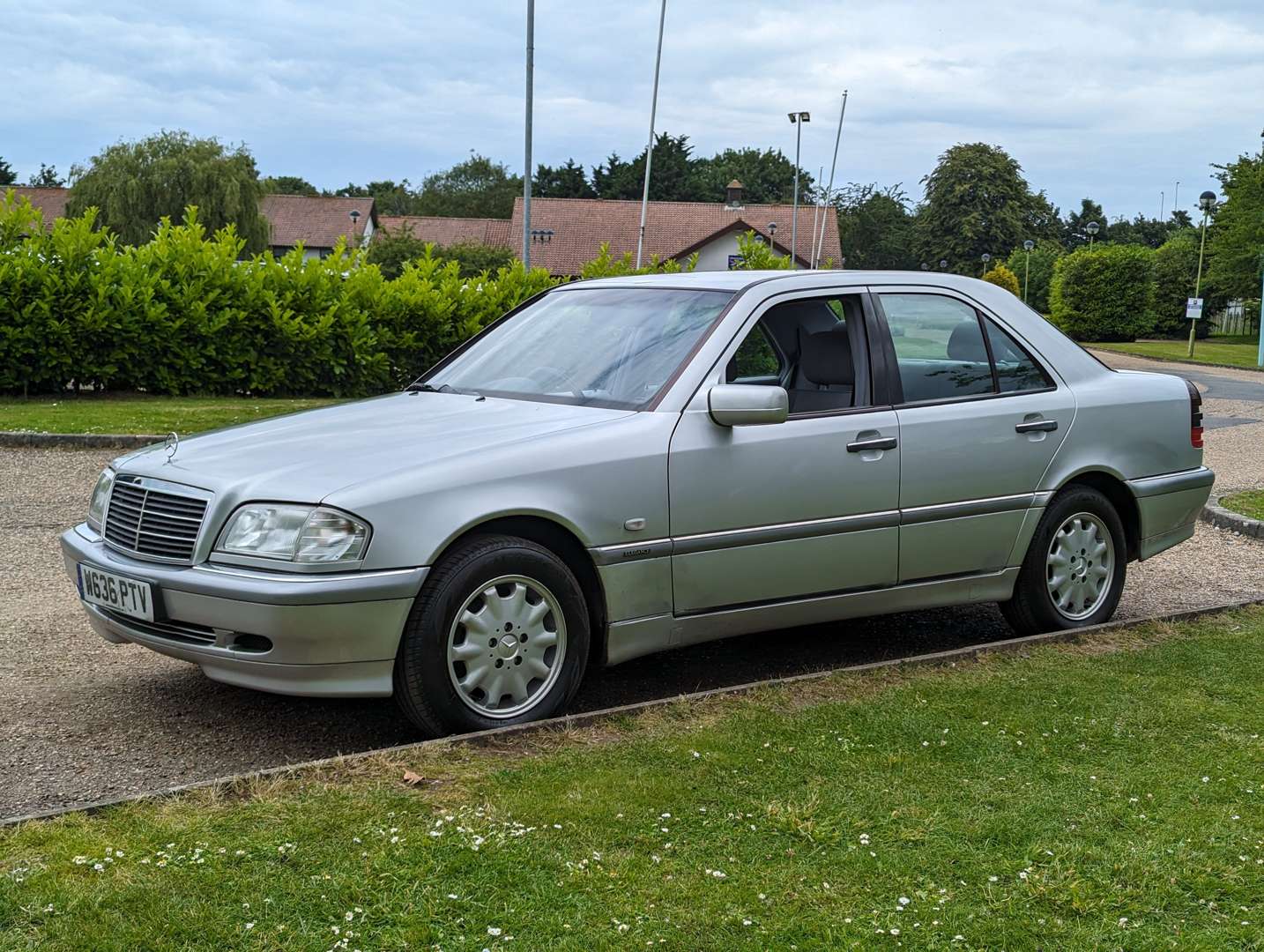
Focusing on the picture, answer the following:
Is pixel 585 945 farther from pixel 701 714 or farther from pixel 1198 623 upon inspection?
pixel 1198 623

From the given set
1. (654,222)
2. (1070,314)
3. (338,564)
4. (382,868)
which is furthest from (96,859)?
(654,222)

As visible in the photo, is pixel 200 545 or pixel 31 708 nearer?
pixel 200 545

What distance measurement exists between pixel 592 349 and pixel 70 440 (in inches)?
344

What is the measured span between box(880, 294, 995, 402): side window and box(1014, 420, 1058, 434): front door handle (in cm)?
22

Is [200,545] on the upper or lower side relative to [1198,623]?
upper

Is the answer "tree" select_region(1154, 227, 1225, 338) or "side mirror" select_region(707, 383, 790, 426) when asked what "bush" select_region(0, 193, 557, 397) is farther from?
"tree" select_region(1154, 227, 1225, 338)

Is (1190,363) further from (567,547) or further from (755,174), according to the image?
(755,174)

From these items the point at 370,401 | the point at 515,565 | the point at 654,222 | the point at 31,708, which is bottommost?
the point at 31,708

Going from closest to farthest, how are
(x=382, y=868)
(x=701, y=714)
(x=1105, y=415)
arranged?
(x=382, y=868) → (x=701, y=714) → (x=1105, y=415)

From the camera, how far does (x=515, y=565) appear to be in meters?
4.88

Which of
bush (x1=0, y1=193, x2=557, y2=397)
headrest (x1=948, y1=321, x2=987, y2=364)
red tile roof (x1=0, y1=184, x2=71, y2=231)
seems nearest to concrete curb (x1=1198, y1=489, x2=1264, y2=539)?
headrest (x1=948, y1=321, x2=987, y2=364)

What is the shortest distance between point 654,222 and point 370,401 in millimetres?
75946

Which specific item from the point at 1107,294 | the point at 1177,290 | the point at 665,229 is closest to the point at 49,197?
the point at 665,229

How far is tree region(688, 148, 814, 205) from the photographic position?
123m
